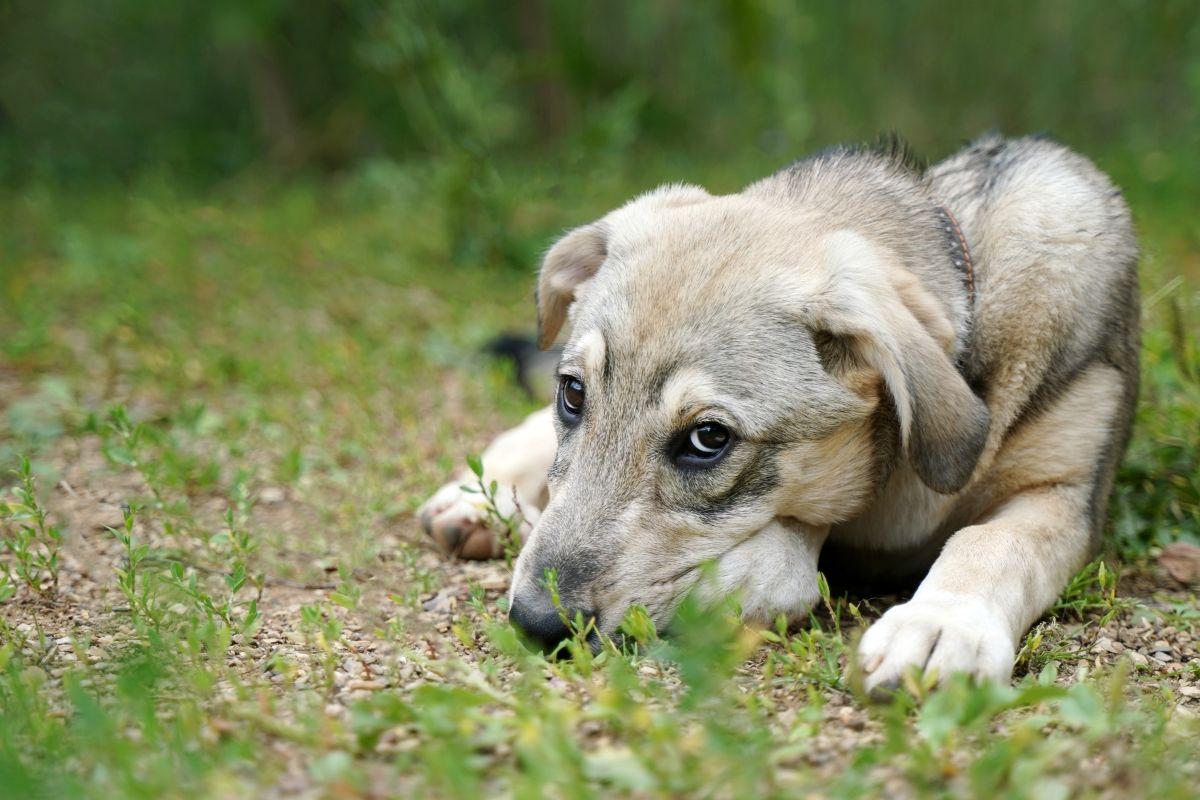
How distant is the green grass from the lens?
2.27 metres

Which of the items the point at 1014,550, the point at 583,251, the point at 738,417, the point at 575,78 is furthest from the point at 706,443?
the point at 575,78

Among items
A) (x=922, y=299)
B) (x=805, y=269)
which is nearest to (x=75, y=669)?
(x=805, y=269)

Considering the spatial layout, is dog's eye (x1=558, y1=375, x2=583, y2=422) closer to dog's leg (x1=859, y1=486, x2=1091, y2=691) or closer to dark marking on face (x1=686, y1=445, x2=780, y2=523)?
dark marking on face (x1=686, y1=445, x2=780, y2=523)

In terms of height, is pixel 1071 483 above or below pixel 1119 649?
above

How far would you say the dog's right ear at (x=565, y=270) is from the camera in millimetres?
3898

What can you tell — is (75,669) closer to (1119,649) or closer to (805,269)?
(805,269)

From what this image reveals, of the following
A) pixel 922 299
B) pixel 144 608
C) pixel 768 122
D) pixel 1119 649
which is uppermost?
pixel 768 122

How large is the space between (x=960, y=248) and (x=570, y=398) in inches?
51.0

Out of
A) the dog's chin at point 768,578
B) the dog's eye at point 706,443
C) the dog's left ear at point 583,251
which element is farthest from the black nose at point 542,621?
the dog's left ear at point 583,251

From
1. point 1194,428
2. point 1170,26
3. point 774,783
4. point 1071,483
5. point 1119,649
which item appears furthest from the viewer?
point 1170,26

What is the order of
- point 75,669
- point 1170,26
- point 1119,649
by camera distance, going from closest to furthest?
point 75,669
point 1119,649
point 1170,26

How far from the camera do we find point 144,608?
3.08 metres

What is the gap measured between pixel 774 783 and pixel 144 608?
5.73 feet

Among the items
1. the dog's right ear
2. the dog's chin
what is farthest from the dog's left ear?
the dog's chin
